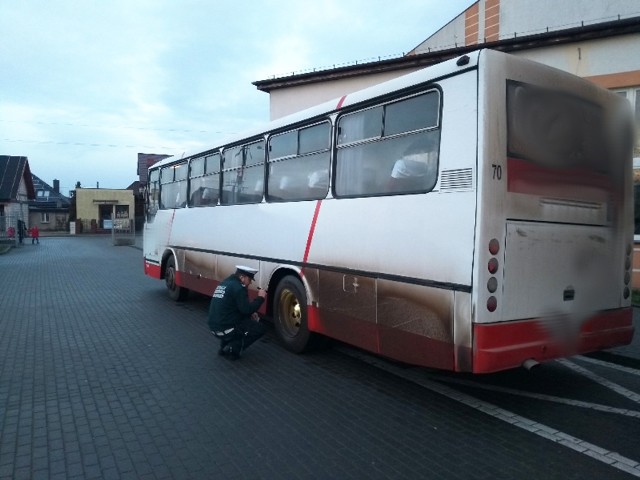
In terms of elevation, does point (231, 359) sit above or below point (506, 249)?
below

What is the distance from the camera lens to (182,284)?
35.3 ft

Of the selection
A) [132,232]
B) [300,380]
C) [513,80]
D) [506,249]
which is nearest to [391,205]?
[506,249]

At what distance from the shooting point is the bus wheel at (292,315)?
21.9 feet

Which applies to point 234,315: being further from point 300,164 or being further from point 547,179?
point 547,179

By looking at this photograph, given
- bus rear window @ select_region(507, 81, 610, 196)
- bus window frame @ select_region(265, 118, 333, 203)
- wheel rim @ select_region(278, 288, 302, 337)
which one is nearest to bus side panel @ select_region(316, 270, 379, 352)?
wheel rim @ select_region(278, 288, 302, 337)

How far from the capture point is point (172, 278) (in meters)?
11.4

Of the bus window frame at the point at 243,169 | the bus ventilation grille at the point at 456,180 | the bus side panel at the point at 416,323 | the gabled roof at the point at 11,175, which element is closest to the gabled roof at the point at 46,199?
the gabled roof at the point at 11,175

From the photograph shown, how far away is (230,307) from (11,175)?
50908mm

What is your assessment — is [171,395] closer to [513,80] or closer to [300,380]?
[300,380]

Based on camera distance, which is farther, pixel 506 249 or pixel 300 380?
pixel 300 380

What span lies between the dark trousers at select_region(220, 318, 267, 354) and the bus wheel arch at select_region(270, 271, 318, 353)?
0.46 metres

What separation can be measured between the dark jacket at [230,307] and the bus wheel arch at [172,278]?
4.65m

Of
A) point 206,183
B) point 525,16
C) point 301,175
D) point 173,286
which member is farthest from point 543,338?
point 525,16

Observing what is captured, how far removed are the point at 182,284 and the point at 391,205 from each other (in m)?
6.75
